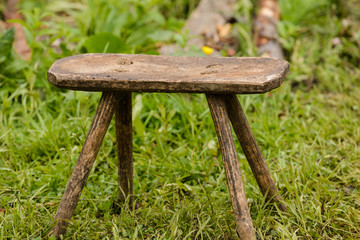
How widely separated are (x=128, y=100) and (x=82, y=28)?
233 centimetres

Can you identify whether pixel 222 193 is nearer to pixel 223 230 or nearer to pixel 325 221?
pixel 223 230

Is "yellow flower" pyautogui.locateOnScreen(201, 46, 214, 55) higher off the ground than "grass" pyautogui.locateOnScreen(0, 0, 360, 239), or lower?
higher

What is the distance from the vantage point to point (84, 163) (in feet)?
6.79

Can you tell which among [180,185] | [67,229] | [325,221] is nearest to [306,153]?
[325,221]

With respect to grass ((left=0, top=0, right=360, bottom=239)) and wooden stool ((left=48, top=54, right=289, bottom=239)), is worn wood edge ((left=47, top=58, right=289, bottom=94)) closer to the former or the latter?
wooden stool ((left=48, top=54, right=289, bottom=239))

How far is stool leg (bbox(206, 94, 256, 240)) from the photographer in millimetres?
1981

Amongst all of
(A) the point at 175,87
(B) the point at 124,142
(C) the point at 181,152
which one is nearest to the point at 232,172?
(A) the point at 175,87

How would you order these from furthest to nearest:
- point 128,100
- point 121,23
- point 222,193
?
point 121,23
point 222,193
point 128,100

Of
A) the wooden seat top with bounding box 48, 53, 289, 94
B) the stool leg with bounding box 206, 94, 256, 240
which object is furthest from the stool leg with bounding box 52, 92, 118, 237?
the stool leg with bounding box 206, 94, 256, 240

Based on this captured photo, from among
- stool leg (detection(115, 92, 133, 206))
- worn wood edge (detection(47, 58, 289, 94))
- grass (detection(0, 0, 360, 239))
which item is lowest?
grass (detection(0, 0, 360, 239))

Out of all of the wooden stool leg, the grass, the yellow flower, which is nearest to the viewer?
the wooden stool leg

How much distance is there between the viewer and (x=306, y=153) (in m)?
2.91

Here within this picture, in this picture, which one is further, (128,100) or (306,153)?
(306,153)

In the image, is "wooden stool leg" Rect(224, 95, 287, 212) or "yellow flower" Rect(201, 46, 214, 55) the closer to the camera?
"wooden stool leg" Rect(224, 95, 287, 212)
